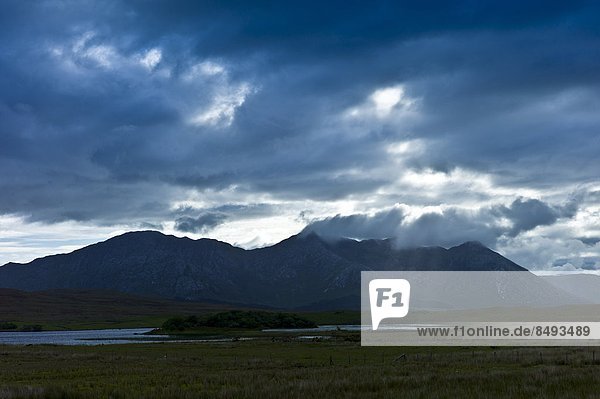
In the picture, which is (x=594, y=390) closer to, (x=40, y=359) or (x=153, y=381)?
(x=153, y=381)

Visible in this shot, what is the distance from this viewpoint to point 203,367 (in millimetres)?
55500

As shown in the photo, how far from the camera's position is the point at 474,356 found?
58.0 m

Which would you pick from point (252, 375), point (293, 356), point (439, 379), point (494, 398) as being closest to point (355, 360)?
point (293, 356)

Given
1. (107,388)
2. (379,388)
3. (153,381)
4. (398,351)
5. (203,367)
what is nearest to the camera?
(379,388)

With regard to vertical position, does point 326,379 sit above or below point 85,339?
above

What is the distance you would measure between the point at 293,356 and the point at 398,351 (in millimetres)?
13425

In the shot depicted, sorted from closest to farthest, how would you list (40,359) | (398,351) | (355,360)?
(355,360) → (40,359) → (398,351)

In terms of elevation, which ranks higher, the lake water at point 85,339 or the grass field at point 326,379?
the grass field at point 326,379

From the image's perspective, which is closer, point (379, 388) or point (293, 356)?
point (379, 388)

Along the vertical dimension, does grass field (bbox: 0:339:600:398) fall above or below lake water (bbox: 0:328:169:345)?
above

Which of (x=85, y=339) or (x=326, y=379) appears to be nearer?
(x=326, y=379)

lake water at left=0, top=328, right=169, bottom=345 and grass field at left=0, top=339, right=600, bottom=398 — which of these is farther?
lake water at left=0, top=328, right=169, bottom=345

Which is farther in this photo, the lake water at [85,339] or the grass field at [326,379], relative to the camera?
the lake water at [85,339]

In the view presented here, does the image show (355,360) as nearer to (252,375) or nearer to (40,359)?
(252,375)
